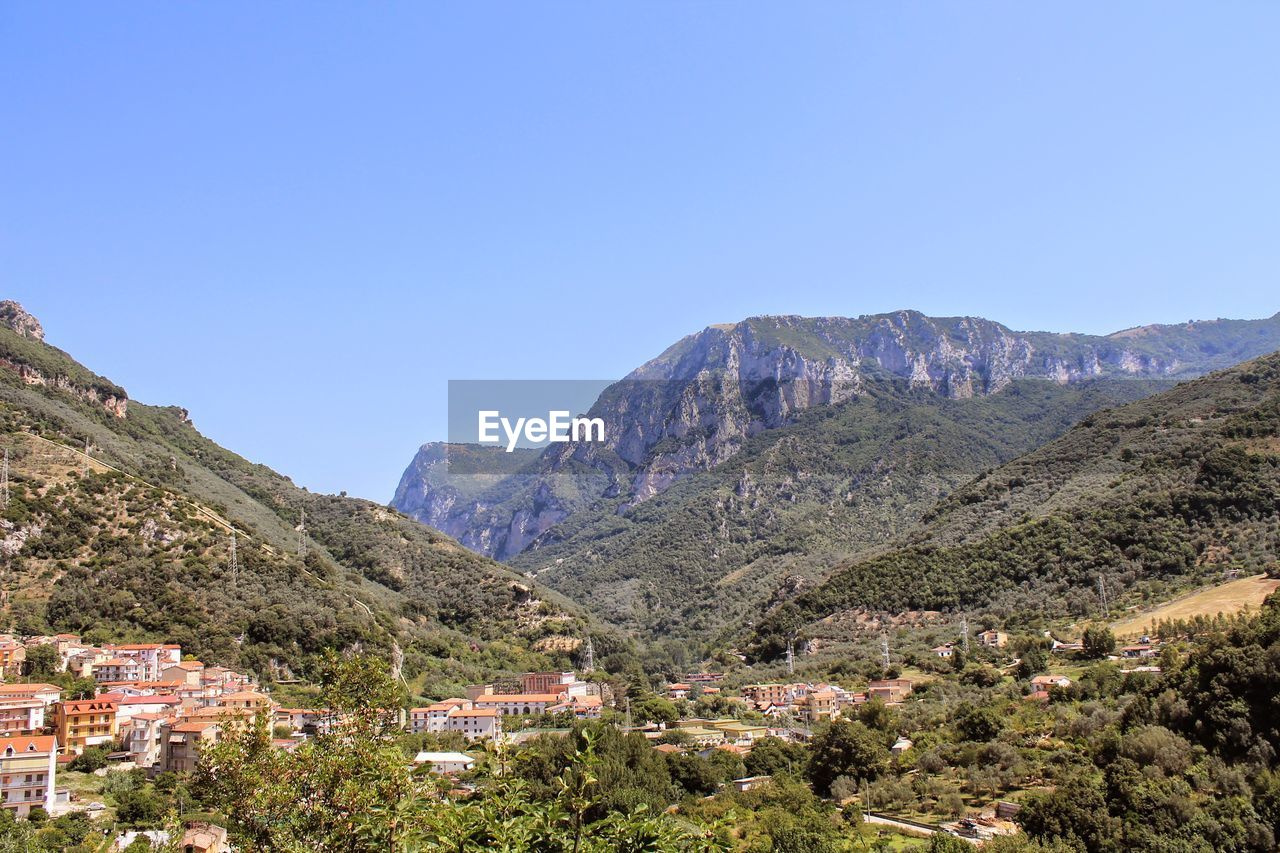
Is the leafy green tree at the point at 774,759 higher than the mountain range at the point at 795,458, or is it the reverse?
the mountain range at the point at 795,458

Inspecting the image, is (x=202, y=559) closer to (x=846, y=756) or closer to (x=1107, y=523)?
(x=846, y=756)

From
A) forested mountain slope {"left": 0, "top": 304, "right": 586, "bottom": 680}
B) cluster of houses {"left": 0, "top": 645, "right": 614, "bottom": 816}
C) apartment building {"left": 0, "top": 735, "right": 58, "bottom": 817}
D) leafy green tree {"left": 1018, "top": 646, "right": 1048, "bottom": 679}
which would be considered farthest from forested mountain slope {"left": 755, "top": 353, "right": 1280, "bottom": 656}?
apartment building {"left": 0, "top": 735, "right": 58, "bottom": 817}

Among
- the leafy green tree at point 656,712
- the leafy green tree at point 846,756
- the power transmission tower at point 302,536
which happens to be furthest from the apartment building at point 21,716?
the power transmission tower at point 302,536

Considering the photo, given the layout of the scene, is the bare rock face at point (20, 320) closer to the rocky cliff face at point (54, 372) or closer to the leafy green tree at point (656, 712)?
the rocky cliff face at point (54, 372)

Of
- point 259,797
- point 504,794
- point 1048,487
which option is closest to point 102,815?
point 259,797

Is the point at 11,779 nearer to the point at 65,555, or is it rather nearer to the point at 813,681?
the point at 65,555

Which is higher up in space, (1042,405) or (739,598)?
(1042,405)

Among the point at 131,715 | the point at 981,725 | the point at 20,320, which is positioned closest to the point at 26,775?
the point at 131,715
